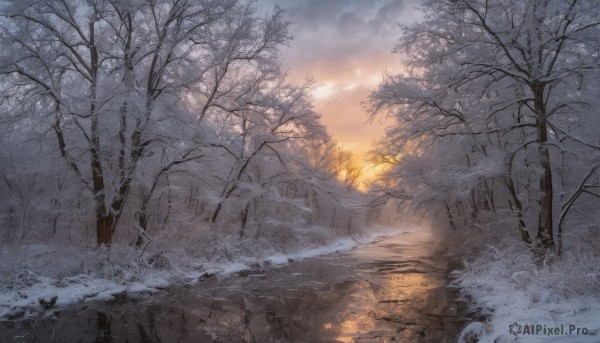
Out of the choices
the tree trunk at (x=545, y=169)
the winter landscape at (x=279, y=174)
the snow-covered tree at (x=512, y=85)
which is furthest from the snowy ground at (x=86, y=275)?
the tree trunk at (x=545, y=169)

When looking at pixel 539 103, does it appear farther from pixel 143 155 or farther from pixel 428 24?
pixel 143 155

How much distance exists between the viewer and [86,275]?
11.8 m

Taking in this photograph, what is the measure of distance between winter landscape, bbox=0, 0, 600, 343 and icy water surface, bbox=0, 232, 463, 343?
83mm

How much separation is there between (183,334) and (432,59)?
1052 cm

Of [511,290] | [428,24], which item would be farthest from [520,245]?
[428,24]

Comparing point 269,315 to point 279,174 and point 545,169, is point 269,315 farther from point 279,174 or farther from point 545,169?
point 279,174

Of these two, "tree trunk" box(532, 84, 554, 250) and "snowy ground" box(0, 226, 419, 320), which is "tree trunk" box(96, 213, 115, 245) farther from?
"tree trunk" box(532, 84, 554, 250)

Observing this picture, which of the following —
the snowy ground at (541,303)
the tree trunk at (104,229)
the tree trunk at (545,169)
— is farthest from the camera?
the tree trunk at (104,229)

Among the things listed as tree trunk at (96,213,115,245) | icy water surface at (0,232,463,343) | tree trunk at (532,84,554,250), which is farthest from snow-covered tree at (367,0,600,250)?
tree trunk at (96,213,115,245)

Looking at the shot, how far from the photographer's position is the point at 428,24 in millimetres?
11883

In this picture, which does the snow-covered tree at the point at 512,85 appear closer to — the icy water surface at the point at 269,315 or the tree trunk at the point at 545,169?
the tree trunk at the point at 545,169

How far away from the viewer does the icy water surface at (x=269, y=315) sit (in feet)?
26.8

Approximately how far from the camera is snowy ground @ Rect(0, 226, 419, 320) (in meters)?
9.84

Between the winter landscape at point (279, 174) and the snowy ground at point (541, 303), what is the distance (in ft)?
0.18
